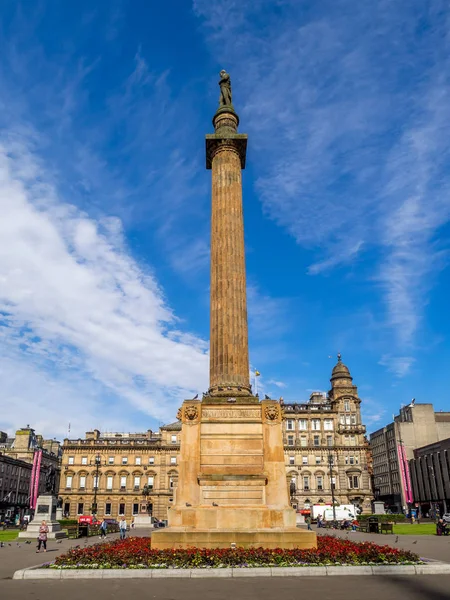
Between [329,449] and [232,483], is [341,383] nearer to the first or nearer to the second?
[329,449]

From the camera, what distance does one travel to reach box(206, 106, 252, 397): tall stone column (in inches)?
924

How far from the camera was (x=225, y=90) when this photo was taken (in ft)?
99.5

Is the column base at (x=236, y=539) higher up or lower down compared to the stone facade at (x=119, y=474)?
lower down

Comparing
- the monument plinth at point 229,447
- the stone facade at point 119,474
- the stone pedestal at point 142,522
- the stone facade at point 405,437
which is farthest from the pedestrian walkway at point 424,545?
the stone facade at point 405,437

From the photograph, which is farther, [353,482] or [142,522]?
[353,482]

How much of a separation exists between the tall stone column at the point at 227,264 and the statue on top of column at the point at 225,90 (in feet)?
2.47

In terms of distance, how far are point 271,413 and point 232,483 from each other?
3290 mm

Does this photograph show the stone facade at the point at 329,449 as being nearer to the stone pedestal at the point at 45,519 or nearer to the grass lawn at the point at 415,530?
the grass lawn at the point at 415,530

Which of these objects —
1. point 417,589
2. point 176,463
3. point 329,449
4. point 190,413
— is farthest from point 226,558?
point 329,449

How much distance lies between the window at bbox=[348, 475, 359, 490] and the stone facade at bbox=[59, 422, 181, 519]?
29.3 meters

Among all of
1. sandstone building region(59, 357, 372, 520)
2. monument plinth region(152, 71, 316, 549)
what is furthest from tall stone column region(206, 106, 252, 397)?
sandstone building region(59, 357, 372, 520)

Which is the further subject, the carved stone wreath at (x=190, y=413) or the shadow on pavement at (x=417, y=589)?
the carved stone wreath at (x=190, y=413)

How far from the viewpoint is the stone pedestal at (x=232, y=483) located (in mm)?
18172

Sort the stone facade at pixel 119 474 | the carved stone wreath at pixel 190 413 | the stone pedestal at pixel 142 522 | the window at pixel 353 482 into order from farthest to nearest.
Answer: the stone facade at pixel 119 474 < the window at pixel 353 482 < the stone pedestal at pixel 142 522 < the carved stone wreath at pixel 190 413
